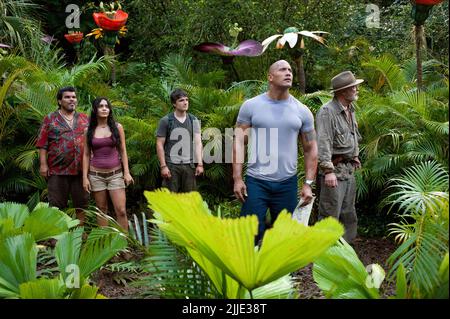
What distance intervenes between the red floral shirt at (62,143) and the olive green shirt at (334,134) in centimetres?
202

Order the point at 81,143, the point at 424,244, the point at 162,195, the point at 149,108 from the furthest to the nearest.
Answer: the point at 149,108 → the point at 81,143 → the point at 424,244 → the point at 162,195

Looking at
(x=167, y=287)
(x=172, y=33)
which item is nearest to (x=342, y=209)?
(x=167, y=287)

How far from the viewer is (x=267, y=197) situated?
5312mm

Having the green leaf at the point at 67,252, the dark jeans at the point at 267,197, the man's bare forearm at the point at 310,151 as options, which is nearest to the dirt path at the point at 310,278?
the green leaf at the point at 67,252

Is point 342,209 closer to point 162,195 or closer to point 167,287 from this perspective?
point 167,287

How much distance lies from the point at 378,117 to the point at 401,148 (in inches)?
18.0

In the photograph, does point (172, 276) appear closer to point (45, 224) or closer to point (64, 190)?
point (45, 224)

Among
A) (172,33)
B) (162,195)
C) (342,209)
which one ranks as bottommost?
(342,209)

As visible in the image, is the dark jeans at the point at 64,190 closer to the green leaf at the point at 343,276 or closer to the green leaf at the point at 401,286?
the green leaf at the point at 343,276

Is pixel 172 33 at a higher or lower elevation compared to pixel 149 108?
higher

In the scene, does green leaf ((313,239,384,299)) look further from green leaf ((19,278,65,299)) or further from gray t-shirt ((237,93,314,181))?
gray t-shirt ((237,93,314,181))

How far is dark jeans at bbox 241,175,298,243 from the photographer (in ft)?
17.3

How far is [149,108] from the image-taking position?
888 cm

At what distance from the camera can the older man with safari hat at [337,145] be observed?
5.71 m
